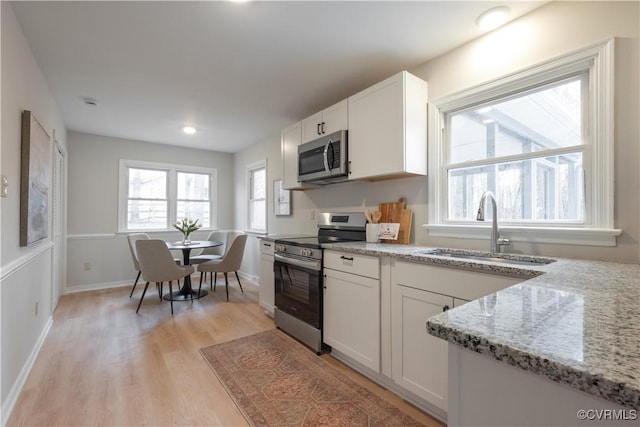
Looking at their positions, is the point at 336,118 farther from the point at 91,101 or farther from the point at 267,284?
the point at 91,101

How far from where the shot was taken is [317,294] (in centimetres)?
241

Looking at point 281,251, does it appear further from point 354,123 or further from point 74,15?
point 74,15

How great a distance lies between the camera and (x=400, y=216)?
2.47 m

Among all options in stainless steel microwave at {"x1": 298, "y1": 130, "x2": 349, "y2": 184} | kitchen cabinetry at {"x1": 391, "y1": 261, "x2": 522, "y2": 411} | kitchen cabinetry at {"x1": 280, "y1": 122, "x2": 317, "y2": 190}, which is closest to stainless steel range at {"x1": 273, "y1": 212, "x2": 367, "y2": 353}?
stainless steel microwave at {"x1": 298, "y1": 130, "x2": 349, "y2": 184}

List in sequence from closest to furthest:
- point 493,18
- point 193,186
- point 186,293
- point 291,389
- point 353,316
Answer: point 493,18, point 291,389, point 353,316, point 186,293, point 193,186

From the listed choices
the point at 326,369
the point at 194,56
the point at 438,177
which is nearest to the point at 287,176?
the point at 194,56

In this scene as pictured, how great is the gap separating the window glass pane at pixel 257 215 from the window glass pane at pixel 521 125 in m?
3.28

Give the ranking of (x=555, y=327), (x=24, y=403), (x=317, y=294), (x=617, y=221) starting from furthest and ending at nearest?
1. (x=317, y=294)
2. (x=24, y=403)
3. (x=617, y=221)
4. (x=555, y=327)

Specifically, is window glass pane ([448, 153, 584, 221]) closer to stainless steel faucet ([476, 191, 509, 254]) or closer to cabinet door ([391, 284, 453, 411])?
stainless steel faucet ([476, 191, 509, 254])

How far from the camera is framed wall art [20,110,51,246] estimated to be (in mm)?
2012

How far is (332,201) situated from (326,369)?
1.70 meters

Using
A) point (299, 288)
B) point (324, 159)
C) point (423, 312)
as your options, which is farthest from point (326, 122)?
point (423, 312)

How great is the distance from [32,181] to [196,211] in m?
3.26

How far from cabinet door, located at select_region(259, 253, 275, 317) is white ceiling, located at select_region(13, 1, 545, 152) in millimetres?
1725
